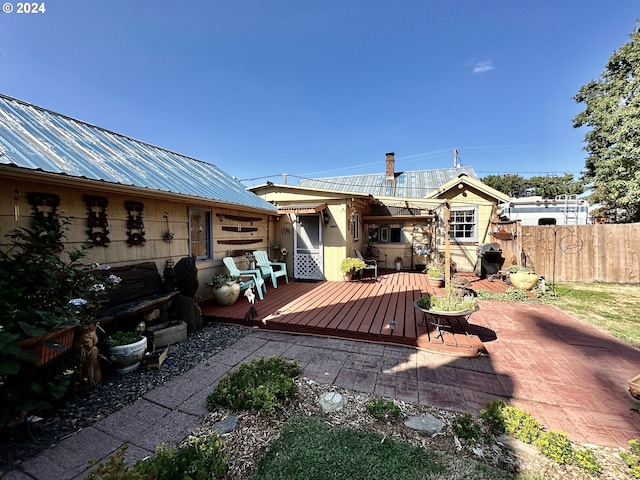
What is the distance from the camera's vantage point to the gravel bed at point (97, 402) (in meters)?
1.90

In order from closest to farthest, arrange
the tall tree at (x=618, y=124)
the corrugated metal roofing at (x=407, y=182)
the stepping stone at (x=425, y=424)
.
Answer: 1. the stepping stone at (x=425, y=424)
2. the tall tree at (x=618, y=124)
3. the corrugated metal roofing at (x=407, y=182)

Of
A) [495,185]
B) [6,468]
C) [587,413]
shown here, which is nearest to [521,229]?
[587,413]

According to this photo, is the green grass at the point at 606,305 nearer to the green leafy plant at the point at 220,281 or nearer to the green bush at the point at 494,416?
the green bush at the point at 494,416

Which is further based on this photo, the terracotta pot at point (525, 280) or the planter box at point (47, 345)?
the terracotta pot at point (525, 280)

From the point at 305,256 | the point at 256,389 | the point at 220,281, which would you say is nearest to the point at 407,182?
the point at 305,256

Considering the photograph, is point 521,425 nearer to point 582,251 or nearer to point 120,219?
point 120,219

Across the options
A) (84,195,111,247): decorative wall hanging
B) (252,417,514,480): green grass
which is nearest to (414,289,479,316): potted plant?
(252,417,514,480): green grass

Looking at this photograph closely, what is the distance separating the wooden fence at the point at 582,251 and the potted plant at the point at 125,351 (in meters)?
9.97

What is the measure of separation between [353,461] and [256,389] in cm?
107

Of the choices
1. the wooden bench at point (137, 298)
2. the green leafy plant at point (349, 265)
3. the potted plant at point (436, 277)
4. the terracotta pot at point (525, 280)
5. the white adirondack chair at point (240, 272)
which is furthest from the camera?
the green leafy plant at point (349, 265)

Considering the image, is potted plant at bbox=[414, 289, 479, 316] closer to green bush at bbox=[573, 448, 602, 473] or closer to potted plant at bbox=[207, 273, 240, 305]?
green bush at bbox=[573, 448, 602, 473]

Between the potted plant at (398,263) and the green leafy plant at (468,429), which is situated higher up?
the potted plant at (398,263)

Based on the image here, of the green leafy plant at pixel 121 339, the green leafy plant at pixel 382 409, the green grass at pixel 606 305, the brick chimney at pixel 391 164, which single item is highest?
the brick chimney at pixel 391 164

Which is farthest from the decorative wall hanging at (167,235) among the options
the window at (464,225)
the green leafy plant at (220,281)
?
the window at (464,225)
